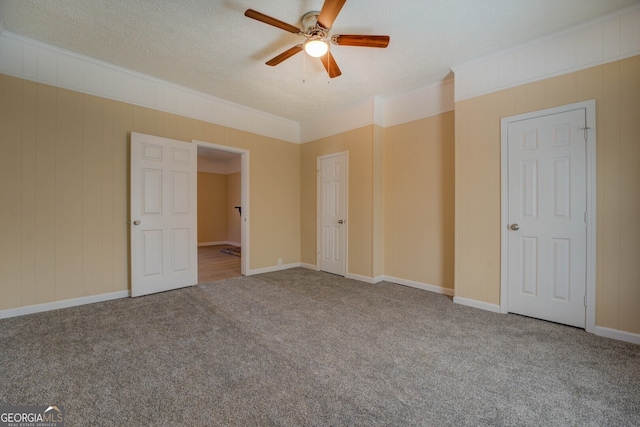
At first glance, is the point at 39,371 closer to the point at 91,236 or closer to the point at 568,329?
the point at 91,236

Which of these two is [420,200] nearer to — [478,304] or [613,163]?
[478,304]

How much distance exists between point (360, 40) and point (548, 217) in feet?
8.19

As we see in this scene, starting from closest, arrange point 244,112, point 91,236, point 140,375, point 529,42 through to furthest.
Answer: point 140,375 < point 529,42 < point 91,236 < point 244,112

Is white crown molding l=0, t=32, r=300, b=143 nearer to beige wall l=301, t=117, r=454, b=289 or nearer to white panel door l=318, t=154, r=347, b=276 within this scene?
white panel door l=318, t=154, r=347, b=276

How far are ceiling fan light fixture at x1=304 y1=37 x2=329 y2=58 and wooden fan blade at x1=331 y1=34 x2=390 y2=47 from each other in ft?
0.32

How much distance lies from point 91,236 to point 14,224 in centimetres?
63

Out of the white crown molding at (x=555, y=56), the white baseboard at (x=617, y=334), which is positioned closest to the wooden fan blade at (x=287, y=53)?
the white crown molding at (x=555, y=56)

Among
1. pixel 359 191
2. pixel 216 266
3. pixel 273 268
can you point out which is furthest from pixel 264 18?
pixel 216 266

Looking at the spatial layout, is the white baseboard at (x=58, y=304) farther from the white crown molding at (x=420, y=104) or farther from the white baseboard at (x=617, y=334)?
the white baseboard at (x=617, y=334)

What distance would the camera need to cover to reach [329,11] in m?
2.03

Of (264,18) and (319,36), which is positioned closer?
(264,18)

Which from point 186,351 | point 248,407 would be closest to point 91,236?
point 186,351

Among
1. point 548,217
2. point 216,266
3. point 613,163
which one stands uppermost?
point 613,163

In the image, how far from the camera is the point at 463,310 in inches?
121
